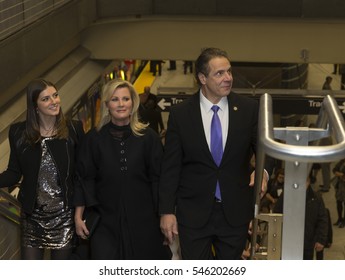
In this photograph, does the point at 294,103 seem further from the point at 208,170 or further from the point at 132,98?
the point at 208,170

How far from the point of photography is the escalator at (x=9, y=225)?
4543mm

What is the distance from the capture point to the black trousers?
410 cm

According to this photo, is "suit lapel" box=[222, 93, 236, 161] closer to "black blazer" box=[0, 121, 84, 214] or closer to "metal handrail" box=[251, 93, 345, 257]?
"black blazer" box=[0, 121, 84, 214]

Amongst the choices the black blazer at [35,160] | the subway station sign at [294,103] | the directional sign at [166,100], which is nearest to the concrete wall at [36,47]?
the directional sign at [166,100]

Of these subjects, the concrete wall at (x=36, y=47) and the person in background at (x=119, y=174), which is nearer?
the person in background at (x=119, y=174)

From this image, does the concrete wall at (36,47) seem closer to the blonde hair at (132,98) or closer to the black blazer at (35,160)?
the black blazer at (35,160)

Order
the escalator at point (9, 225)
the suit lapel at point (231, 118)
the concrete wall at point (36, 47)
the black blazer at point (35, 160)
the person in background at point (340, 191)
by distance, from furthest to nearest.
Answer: the person in background at point (340, 191), the concrete wall at point (36, 47), the escalator at point (9, 225), the black blazer at point (35, 160), the suit lapel at point (231, 118)

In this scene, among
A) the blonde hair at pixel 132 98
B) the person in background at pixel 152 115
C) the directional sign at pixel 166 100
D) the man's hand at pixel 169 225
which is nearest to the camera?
the man's hand at pixel 169 225

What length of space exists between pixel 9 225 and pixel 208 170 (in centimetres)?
134

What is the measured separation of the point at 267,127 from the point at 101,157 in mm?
2223

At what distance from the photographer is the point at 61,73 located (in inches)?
453

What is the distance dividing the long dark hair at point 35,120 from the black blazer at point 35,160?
0.04 m

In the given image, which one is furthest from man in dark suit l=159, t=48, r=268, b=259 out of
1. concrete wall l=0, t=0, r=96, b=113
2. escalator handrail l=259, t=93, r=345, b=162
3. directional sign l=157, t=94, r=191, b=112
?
directional sign l=157, t=94, r=191, b=112

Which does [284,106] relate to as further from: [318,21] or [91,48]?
[91,48]
